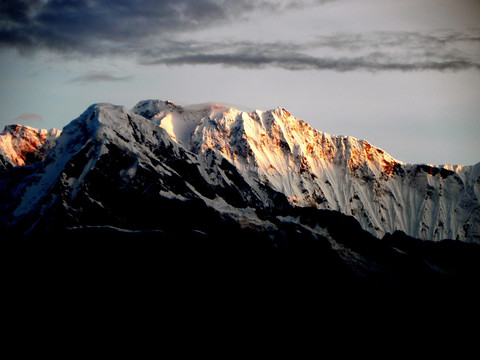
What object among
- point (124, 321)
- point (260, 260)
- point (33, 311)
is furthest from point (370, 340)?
point (33, 311)

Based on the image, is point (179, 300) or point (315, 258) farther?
point (315, 258)

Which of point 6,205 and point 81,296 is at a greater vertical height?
point 6,205

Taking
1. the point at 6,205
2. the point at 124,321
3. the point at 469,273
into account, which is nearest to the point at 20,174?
the point at 6,205

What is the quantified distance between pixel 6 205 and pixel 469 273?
141 m

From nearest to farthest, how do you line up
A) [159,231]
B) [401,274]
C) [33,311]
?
1. [33,311]
2. [159,231]
3. [401,274]

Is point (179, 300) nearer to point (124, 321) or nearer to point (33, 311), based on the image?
point (124, 321)

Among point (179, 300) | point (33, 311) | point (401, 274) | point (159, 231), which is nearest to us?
point (33, 311)

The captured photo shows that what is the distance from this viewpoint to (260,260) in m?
191

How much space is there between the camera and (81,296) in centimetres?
16412

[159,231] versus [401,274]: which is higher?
[159,231]

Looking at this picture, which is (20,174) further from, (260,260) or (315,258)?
(315,258)

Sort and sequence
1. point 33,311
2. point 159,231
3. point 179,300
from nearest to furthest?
point 33,311, point 179,300, point 159,231

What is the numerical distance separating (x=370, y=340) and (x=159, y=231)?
214ft

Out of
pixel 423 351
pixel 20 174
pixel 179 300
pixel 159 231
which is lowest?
pixel 423 351
